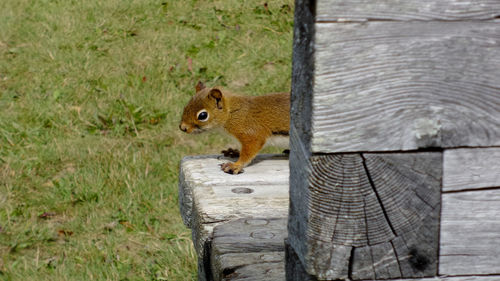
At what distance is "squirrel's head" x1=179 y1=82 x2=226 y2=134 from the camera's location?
11.4ft

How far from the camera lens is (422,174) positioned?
4.50 ft

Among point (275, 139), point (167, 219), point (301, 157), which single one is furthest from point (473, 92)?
point (167, 219)

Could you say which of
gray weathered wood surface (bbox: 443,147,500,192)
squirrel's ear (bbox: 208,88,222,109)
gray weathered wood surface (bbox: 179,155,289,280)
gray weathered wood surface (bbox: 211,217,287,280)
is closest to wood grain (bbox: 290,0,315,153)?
gray weathered wood surface (bbox: 443,147,500,192)

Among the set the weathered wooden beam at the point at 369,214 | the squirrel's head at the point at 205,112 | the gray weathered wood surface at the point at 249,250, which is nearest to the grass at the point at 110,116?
the squirrel's head at the point at 205,112

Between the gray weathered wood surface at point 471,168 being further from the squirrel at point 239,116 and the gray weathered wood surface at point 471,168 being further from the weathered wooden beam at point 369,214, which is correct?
the squirrel at point 239,116

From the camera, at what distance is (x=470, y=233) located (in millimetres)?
1445

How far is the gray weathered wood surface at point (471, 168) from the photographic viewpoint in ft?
4.49

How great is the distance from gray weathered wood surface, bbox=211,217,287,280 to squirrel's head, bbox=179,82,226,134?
48.1 inches

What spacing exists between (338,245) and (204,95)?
223 centimetres

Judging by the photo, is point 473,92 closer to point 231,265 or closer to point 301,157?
point 301,157

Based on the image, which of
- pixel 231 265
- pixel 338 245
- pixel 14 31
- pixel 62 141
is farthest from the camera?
pixel 14 31

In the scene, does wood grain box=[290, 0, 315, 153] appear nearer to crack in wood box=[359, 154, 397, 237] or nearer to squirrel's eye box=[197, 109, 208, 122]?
crack in wood box=[359, 154, 397, 237]

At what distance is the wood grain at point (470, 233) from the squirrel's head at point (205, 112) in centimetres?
216

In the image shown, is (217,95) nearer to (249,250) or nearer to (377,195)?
(249,250)
